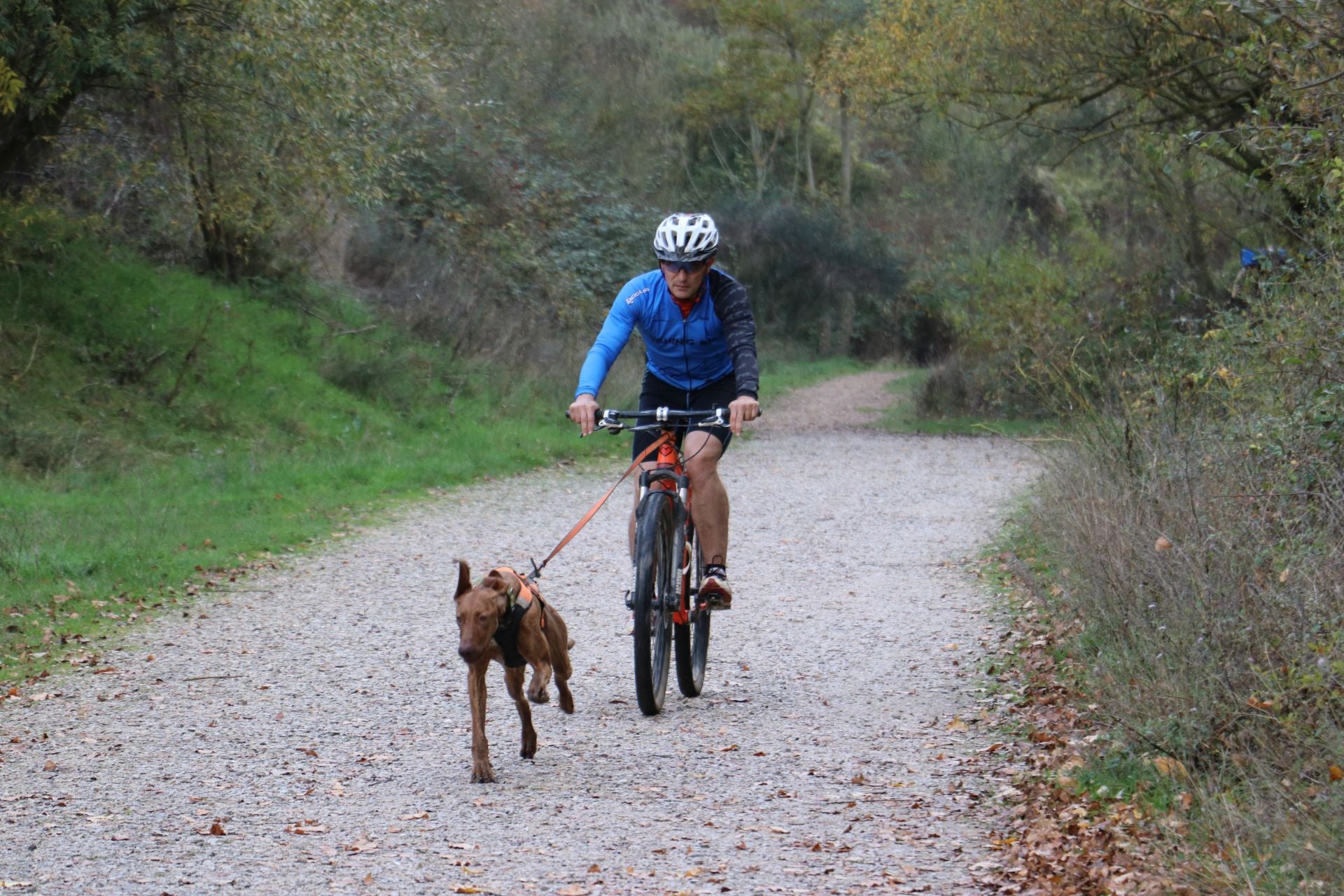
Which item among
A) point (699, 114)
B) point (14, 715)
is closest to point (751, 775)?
point (14, 715)

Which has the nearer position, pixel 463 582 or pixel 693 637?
pixel 463 582

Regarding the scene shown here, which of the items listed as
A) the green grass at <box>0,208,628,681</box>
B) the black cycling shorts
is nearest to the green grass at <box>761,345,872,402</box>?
the green grass at <box>0,208,628,681</box>

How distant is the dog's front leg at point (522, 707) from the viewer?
18.9ft

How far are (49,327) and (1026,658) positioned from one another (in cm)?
1371

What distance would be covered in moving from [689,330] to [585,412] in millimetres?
831

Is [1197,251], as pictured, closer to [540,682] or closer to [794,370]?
[794,370]

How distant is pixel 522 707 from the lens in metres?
5.80

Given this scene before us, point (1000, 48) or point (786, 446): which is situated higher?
point (1000, 48)

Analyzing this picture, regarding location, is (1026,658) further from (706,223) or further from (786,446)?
(786,446)

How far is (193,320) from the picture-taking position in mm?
18875

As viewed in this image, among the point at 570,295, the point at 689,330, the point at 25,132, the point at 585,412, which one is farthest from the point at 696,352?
the point at 570,295

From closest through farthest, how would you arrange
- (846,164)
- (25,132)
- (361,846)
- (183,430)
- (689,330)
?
1. (361,846)
2. (689,330)
3. (25,132)
4. (183,430)
5. (846,164)

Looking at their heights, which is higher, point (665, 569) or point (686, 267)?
point (686, 267)

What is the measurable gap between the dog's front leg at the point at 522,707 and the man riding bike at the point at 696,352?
1141mm
